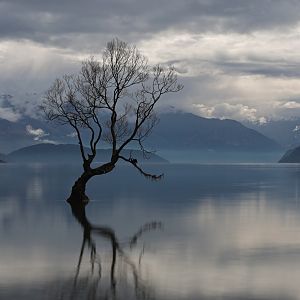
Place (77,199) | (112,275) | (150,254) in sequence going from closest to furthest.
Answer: (112,275)
(150,254)
(77,199)

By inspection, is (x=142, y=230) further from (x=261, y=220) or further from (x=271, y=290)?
(x=271, y=290)

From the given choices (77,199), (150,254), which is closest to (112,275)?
(150,254)

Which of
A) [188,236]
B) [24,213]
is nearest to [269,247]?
[188,236]

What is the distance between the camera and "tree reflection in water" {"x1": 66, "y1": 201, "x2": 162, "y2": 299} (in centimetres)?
1964

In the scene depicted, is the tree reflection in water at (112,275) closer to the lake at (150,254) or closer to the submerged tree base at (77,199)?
the lake at (150,254)

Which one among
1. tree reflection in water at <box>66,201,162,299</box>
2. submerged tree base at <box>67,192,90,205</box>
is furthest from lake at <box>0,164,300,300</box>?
submerged tree base at <box>67,192,90,205</box>

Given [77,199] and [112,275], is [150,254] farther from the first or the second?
[77,199]

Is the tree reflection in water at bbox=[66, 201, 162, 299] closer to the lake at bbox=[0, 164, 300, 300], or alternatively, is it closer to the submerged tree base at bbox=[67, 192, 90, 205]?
the lake at bbox=[0, 164, 300, 300]

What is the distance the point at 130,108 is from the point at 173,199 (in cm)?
1182

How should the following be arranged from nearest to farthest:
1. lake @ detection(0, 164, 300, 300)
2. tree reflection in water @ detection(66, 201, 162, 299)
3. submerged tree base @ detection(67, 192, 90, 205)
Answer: tree reflection in water @ detection(66, 201, 162, 299), lake @ detection(0, 164, 300, 300), submerged tree base @ detection(67, 192, 90, 205)

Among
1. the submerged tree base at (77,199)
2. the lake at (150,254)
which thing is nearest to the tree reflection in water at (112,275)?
the lake at (150,254)

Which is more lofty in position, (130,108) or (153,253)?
(130,108)

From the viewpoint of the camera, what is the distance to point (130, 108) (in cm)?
6072

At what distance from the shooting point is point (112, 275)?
22797mm
